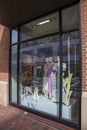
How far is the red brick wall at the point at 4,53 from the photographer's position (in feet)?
29.1

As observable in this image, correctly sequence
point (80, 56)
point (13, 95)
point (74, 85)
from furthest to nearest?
point (13, 95)
point (74, 85)
point (80, 56)

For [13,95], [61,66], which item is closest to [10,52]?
[13,95]

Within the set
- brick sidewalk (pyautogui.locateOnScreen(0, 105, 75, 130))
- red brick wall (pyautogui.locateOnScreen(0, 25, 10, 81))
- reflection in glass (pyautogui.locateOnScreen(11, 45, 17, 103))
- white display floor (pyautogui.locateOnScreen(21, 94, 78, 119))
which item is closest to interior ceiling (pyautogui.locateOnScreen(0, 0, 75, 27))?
red brick wall (pyautogui.locateOnScreen(0, 25, 10, 81))

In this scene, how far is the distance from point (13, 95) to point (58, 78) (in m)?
2.81

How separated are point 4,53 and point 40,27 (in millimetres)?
2463

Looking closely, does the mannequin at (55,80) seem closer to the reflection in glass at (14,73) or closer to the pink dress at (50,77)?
the pink dress at (50,77)

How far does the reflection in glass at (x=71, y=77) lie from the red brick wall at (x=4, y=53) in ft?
10.9

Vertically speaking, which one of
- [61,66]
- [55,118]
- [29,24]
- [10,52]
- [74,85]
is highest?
[29,24]

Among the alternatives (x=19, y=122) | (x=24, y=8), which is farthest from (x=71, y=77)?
(x=24, y=8)

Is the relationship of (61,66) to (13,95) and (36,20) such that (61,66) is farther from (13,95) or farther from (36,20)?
(13,95)

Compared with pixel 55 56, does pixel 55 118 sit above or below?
below

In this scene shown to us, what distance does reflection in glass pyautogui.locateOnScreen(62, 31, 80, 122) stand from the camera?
596 cm

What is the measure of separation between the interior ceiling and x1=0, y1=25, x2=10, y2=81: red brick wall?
4.38 ft

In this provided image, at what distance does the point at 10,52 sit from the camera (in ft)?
28.7
